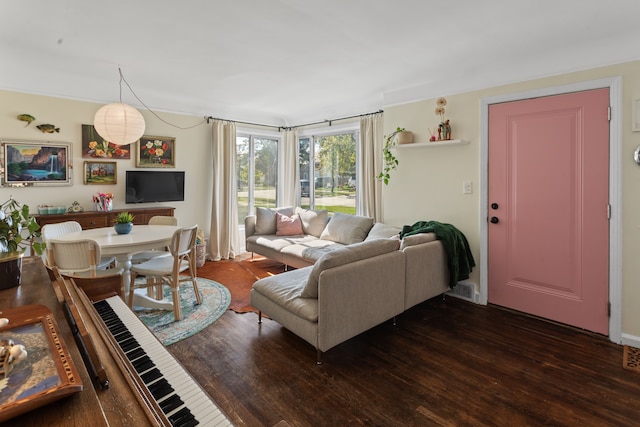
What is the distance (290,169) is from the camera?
20.3ft

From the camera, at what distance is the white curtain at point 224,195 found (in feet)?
17.6

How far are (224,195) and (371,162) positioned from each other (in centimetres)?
245

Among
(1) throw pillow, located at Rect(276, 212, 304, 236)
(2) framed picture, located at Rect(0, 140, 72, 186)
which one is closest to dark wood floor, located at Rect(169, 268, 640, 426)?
(1) throw pillow, located at Rect(276, 212, 304, 236)

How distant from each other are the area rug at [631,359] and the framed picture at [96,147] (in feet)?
18.7

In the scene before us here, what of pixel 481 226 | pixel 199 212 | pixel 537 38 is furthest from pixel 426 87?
pixel 199 212

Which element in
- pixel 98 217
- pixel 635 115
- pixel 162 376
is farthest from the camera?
pixel 98 217

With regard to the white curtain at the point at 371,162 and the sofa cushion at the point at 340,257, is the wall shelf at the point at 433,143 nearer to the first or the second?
the white curtain at the point at 371,162

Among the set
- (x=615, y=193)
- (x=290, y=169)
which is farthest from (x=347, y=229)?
(x=615, y=193)

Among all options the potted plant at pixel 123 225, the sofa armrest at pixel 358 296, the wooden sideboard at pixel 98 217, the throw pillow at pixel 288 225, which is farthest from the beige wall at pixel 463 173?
the wooden sideboard at pixel 98 217

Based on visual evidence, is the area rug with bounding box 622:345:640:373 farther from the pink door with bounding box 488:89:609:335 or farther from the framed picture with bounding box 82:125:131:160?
the framed picture with bounding box 82:125:131:160

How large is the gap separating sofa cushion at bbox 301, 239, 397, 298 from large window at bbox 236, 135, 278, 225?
3771mm

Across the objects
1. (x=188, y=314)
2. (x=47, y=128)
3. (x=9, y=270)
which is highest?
(x=47, y=128)

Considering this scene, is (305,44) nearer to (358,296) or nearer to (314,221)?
(358,296)

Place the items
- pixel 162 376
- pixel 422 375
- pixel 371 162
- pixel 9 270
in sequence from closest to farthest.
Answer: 1. pixel 162 376
2. pixel 9 270
3. pixel 422 375
4. pixel 371 162
